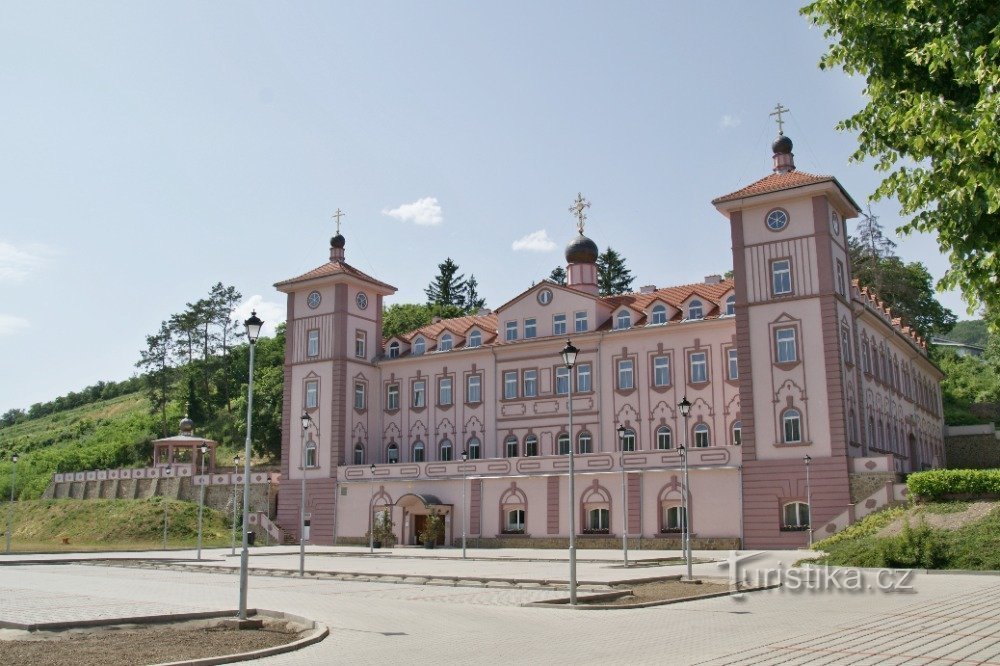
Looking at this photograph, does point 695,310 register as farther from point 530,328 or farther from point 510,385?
point 510,385

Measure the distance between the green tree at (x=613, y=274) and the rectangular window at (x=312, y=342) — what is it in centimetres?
4303

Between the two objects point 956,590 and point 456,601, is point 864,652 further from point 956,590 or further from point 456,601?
point 456,601

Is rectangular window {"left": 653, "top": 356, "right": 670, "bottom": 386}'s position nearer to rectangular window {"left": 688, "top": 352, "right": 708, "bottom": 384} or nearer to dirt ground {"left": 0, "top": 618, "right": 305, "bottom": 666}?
rectangular window {"left": 688, "top": 352, "right": 708, "bottom": 384}

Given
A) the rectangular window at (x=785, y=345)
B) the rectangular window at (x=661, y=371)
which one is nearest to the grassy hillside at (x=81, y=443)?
the rectangular window at (x=661, y=371)

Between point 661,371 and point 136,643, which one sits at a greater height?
point 661,371

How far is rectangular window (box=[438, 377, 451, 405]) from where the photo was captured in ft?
181

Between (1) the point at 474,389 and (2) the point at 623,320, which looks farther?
(1) the point at 474,389

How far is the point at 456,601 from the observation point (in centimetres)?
2002

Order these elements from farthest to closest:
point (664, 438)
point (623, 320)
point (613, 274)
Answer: point (613, 274)
point (623, 320)
point (664, 438)

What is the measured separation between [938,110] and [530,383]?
138 feet

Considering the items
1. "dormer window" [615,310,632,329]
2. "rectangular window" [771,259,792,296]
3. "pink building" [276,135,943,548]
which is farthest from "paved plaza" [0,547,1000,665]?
"dormer window" [615,310,632,329]

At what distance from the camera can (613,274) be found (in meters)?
95.5

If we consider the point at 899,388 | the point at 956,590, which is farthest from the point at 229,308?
the point at 956,590

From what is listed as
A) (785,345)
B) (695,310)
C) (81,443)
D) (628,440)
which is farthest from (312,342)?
(81,443)
